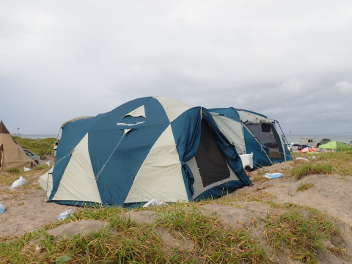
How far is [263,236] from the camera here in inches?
141

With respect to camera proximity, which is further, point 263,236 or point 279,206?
point 279,206

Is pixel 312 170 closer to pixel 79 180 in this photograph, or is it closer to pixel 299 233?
pixel 299 233

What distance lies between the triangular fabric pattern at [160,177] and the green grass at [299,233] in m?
2.97

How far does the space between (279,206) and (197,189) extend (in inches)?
112

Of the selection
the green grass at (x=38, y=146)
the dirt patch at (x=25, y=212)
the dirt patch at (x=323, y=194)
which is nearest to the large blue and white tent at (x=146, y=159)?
the dirt patch at (x=25, y=212)

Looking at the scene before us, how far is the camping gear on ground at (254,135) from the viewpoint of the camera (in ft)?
41.9

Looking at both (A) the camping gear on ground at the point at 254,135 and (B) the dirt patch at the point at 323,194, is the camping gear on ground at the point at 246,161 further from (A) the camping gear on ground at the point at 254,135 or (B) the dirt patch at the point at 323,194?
(B) the dirt patch at the point at 323,194

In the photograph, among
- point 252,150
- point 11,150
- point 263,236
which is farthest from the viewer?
point 11,150

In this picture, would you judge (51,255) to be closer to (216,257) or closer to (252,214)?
(216,257)

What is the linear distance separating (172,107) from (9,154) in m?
11.8

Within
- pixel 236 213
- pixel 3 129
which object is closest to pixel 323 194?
pixel 236 213

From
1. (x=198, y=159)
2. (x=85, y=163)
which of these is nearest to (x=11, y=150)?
(x=85, y=163)

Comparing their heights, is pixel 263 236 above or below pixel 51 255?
below

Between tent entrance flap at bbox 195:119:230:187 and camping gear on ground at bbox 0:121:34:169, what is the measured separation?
12281mm
